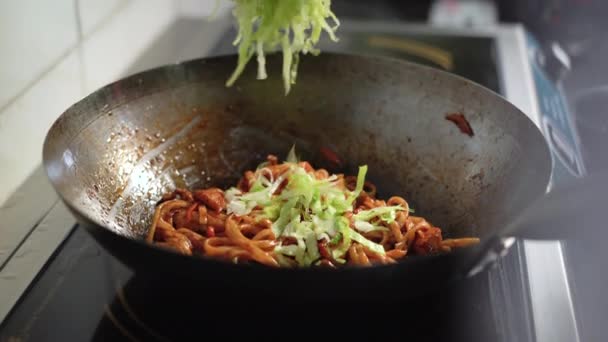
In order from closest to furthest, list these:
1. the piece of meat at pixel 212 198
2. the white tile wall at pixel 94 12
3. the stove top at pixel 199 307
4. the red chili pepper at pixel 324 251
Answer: the stove top at pixel 199 307
the red chili pepper at pixel 324 251
the piece of meat at pixel 212 198
the white tile wall at pixel 94 12

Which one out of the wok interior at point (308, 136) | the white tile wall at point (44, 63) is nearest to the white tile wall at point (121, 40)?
the white tile wall at point (44, 63)

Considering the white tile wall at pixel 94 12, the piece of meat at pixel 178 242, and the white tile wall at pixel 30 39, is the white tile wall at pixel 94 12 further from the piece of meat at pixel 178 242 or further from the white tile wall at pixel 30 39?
the piece of meat at pixel 178 242

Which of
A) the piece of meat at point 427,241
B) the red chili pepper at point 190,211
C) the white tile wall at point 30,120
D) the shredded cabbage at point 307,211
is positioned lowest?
the piece of meat at point 427,241

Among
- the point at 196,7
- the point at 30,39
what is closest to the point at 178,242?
the point at 30,39

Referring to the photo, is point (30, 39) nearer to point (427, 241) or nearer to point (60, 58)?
point (60, 58)

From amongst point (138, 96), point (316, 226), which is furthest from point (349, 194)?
point (138, 96)

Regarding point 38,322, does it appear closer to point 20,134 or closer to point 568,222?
point 20,134
